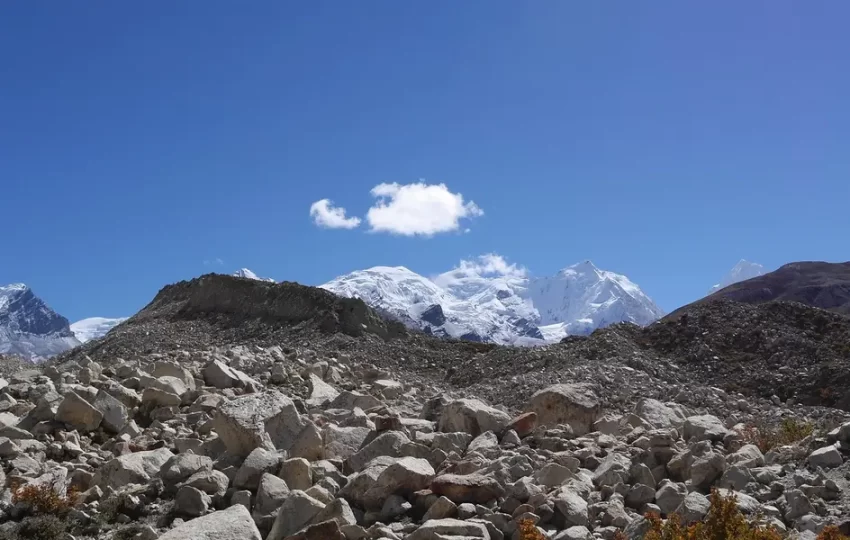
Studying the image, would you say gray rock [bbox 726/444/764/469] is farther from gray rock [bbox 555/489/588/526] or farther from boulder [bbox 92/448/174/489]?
boulder [bbox 92/448/174/489]

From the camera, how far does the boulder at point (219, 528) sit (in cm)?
603

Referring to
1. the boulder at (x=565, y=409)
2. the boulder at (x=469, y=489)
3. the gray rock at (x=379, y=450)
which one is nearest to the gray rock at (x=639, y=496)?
the boulder at (x=469, y=489)

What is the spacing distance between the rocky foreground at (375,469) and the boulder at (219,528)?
0.06ft

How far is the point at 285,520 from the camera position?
668 cm

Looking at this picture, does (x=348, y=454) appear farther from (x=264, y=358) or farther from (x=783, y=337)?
(x=783, y=337)

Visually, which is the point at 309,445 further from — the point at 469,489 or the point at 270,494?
the point at 469,489

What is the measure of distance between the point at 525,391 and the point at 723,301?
14.7 m

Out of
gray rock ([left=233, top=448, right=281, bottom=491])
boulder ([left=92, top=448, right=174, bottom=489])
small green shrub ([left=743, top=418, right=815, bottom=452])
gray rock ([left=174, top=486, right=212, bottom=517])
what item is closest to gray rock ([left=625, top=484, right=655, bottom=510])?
small green shrub ([left=743, top=418, right=815, bottom=452])

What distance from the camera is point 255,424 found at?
8.62 meters

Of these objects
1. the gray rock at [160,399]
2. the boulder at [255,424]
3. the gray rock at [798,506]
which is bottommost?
the gray rock at [798,506]

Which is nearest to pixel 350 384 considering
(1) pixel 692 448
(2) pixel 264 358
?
(2) pixel 264 358

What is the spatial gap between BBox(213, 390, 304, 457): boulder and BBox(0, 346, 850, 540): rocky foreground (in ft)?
0.08

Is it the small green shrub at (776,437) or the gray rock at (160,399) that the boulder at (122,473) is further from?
the small green shrub at (776,437)

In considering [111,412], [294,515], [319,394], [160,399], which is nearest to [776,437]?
[294,515]
